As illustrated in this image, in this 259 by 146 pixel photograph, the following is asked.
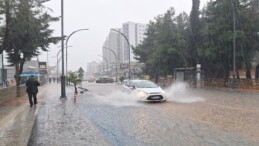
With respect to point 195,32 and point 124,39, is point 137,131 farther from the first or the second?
point 124,39

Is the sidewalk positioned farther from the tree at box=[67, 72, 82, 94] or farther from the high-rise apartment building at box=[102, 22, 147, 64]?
the high-rise apartment building at box=[102, 22, 147, 64]

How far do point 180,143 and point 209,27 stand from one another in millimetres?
35763

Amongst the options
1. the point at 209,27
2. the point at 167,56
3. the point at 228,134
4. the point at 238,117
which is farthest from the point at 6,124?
the point at 167,56

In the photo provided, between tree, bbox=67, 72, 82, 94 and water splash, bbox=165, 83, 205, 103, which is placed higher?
tree, bbox=67, 72, 82, 94

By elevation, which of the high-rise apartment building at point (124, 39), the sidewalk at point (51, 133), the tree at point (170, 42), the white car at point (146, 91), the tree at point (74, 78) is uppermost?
the high-rise apartment building at point (124, 39)

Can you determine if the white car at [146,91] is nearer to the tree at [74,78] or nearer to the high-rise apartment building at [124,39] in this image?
the tree at [74,78]

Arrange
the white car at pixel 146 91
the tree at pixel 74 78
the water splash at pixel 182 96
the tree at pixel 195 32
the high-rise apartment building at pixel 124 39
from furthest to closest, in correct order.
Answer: the high-rise apartment building at pixel 124 39, the tree at pixel 195 32, the tree at pixel 74 78, the water splash at pixel 182 96, the white car at pixel 146 91

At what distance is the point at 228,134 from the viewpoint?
995 cm

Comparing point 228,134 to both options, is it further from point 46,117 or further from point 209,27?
point 209,27

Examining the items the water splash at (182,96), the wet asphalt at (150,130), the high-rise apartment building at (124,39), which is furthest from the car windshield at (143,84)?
the high-rise apartment building at (124,39)

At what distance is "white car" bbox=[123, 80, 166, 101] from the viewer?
21859 millimetres

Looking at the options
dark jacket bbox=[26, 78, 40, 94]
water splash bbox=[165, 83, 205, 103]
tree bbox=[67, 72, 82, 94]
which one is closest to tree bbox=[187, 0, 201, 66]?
water splash bbox=[165, 83, 205, 103]

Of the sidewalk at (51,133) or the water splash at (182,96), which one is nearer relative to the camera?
the sidewalk at (51,133)

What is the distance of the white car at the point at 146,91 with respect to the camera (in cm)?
2186
